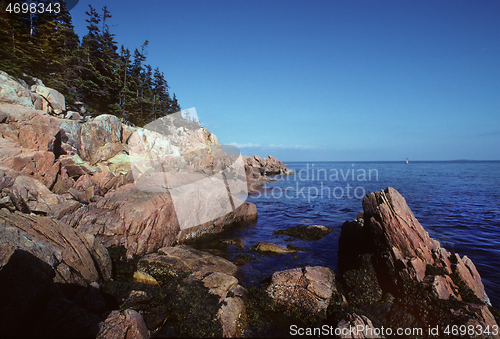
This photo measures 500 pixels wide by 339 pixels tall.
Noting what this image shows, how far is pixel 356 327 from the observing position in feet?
22.0

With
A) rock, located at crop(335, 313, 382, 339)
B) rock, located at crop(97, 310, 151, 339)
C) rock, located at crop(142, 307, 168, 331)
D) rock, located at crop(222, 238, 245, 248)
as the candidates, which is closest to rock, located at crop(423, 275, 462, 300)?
rock, located at crop(335, 313, 382, 339)

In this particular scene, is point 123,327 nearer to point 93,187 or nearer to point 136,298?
point 136,298

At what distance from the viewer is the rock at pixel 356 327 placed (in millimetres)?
6527

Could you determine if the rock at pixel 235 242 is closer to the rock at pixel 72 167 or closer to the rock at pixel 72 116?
the rock at pixel 72 167

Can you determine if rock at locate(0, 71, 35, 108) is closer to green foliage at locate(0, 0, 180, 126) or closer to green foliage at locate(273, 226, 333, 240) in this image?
green foliage at locate(0, 0, 180, 126)

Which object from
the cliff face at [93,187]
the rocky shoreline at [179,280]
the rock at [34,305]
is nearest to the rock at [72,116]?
the cliff face at [93,187]

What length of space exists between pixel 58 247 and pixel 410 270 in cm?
1333

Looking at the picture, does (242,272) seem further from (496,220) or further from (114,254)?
(496,220)

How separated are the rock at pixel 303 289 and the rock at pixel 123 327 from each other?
188 inches

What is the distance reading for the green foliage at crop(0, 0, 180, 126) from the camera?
2934 cm

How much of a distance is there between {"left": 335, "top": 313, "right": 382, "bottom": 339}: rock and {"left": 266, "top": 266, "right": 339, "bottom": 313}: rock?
1523 mm

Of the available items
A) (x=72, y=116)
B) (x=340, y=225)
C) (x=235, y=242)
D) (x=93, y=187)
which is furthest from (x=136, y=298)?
(x=72, y=116)

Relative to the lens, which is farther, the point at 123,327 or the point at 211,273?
the point at 211,273

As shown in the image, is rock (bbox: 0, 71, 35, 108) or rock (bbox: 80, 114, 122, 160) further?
rock (bbox: 80, 114, 122, 160)
